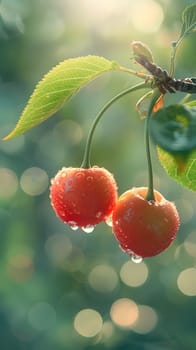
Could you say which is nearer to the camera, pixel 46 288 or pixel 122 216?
pixel 122 216

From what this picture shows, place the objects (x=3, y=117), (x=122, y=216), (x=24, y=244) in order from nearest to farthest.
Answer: (x=122, y=216) → (x=3, y=117) → (x=24, y=244)

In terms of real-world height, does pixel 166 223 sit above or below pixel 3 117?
above

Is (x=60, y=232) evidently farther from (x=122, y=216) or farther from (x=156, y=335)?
(x=122, y=216)

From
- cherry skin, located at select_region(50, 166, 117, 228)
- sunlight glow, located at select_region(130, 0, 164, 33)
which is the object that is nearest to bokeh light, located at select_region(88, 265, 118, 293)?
sunlight glow, located at select_region(130, 0, 164, 33)

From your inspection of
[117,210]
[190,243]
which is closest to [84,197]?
[117,210]

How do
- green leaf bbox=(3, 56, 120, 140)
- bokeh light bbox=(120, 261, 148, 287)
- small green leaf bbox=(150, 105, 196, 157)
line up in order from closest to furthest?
small green leaf bbox=(150, 105, 196, 157), green leaf bbox=(3, 56, 120, 140), bokeh light bbox=(120, 261, 148, 287)

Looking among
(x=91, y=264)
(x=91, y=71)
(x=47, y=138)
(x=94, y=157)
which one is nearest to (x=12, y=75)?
(x=47, y=138)

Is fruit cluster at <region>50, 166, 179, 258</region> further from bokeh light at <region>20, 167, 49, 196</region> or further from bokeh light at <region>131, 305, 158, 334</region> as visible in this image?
bokeh light at <region>131, 305, 158, 334</region>
